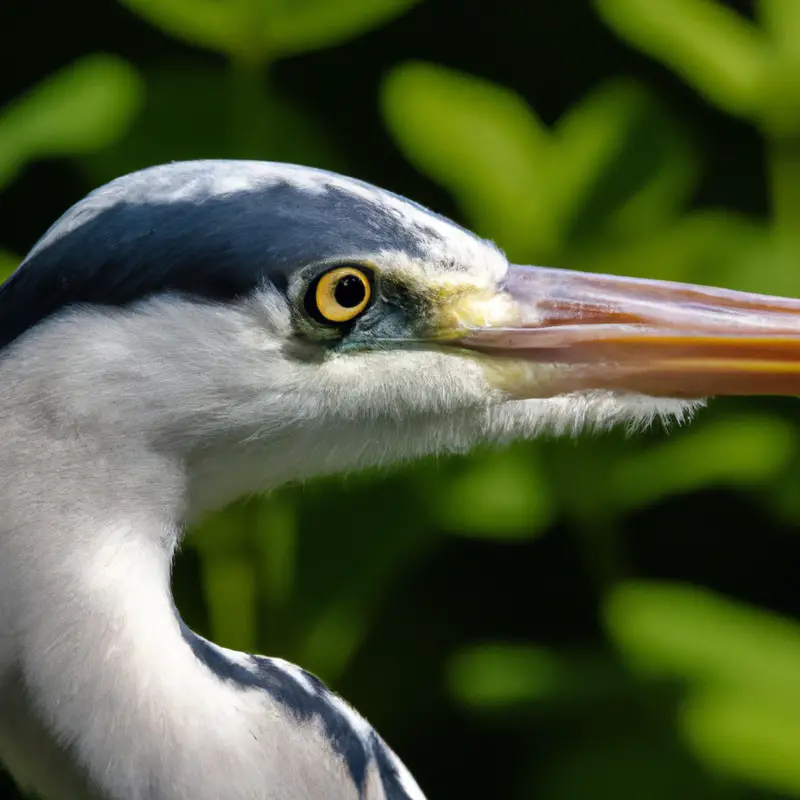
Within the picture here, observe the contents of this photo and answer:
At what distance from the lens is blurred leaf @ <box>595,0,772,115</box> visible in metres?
1.63

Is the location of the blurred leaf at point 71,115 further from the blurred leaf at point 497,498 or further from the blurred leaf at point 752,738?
the blurred leaf at point 752,738

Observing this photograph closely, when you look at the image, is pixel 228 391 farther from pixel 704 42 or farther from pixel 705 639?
pixel 704 42

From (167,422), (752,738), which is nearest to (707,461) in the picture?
(752,738)

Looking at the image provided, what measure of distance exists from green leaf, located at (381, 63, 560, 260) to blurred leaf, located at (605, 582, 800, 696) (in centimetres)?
52

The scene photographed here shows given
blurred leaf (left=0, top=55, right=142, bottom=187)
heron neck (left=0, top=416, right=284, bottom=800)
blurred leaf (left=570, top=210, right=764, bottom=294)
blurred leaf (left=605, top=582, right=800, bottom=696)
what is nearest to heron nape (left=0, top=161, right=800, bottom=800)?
heron neck (left=0, top=416, right=284, bottom=800)

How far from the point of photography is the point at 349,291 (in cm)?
89

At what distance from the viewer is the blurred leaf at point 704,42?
5.35ft

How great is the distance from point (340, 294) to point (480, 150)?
83cm

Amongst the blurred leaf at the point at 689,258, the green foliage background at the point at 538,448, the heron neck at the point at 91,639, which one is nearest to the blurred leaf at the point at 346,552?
the green foliage background at the point at 538,448

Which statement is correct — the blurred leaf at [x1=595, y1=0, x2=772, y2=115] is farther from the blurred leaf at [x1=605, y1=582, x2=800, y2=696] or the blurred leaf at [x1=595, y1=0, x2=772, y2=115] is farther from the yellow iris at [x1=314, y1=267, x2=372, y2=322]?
the yellow iris at [x1=314, y1=267, x2=372, y2=322]

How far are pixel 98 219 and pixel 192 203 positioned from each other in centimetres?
7

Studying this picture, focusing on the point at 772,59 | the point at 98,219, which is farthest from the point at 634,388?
the point at 772,59

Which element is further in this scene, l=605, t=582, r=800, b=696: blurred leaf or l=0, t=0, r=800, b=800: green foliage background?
l=0, t=0, r=800, b=800: green foliage background

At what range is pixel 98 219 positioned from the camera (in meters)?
0.86
